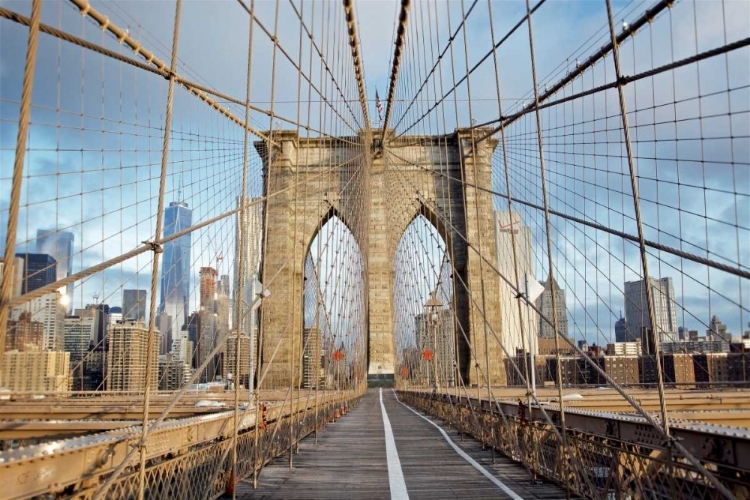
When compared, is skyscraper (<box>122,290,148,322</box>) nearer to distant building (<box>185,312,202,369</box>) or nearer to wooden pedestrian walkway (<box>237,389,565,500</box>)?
distant building (<box>185,312,202,369</box>)

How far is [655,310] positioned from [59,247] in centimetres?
858

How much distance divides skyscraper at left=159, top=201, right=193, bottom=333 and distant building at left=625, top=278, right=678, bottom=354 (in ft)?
28.3

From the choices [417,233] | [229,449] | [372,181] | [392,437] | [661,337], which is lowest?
[392,437]

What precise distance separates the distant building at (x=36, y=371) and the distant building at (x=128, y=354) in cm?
104

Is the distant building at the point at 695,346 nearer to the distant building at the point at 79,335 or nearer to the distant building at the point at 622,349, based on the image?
the distant building at the point at 622,349

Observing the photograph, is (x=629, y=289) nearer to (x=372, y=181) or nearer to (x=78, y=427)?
(x=78, y=427)

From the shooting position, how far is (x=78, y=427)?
6578 mm

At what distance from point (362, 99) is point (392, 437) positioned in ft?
49.8

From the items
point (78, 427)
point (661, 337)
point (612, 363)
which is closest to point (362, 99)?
point (612, 363)

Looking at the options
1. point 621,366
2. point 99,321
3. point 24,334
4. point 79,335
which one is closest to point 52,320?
point 24,334

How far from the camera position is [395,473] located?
6.01m

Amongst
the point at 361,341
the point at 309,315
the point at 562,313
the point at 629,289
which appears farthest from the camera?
the point at 309,315

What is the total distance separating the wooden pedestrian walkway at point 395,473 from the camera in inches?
192

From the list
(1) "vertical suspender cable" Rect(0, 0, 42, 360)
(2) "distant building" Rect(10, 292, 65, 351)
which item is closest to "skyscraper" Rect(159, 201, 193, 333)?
(2) "distant building" Rect(10, 292, 65, 351)
